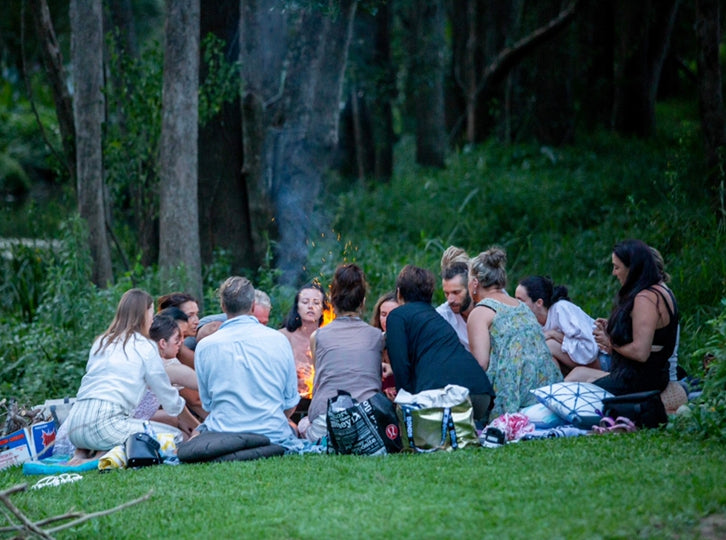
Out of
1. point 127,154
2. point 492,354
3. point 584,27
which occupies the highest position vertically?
point 584,27

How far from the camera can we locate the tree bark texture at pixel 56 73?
1385 cm

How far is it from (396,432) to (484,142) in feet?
50.9

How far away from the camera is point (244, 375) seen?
747cm

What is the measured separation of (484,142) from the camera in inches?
865

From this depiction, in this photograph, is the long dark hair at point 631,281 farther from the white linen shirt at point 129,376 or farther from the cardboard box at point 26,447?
the cardboard box at point 26,447

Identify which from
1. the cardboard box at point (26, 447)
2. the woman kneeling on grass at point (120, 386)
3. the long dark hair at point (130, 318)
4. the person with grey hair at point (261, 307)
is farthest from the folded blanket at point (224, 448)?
the person with grey hair at point (261, 307)

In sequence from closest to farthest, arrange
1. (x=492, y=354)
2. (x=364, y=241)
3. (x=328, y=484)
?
(x=328, y=484), (x=492, y=354), (x=364, y=241)

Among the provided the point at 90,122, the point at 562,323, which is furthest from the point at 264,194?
the point at 562,323

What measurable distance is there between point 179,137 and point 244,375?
5.82 meters

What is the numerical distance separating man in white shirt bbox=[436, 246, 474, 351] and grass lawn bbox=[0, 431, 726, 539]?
6.43ft

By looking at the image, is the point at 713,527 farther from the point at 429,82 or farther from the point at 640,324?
the point at 429,82

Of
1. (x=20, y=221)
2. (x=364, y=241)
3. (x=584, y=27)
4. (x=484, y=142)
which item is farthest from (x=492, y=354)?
(x=584, y=27)

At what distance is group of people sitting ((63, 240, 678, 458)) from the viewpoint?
749 centimetres

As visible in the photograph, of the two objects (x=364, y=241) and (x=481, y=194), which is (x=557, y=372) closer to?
(x=364, y=241)
